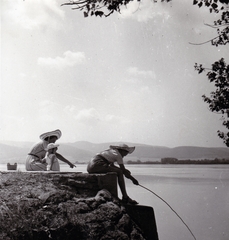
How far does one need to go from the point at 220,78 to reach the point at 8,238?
14.7ft

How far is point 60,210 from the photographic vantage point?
Result: 6332 millimetres

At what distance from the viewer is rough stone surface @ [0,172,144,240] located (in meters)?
6.13

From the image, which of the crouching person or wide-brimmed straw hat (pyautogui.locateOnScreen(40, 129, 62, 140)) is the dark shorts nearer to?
the crouching person

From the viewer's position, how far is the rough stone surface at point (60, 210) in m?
6.13

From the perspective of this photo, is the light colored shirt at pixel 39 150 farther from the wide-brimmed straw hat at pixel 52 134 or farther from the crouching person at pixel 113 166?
the crouching person at pixel 113 166

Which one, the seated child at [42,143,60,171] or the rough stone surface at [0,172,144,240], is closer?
the rough stone surface at [0,172,144,240]

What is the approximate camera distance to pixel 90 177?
22.2 ft

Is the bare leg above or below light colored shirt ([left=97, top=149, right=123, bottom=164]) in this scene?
below

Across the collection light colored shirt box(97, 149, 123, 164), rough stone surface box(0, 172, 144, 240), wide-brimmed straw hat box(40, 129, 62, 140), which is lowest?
rough stone surface box(0, 172, 144, 240)

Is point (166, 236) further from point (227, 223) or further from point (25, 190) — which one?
point (25, 190)

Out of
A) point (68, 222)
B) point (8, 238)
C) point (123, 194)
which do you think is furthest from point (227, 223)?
point (8, 238)

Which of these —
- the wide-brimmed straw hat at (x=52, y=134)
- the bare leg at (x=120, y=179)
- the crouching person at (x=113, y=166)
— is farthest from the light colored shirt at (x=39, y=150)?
the bare leg at (x=120, y=179)

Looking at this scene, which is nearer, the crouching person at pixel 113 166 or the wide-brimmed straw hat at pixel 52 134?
the crouching person at pixel 113 166

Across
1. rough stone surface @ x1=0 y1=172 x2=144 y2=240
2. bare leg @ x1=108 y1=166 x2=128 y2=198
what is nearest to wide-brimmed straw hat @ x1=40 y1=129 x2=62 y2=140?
rough stone surface @ x1=0 y1=172 x2=144 y2=240
